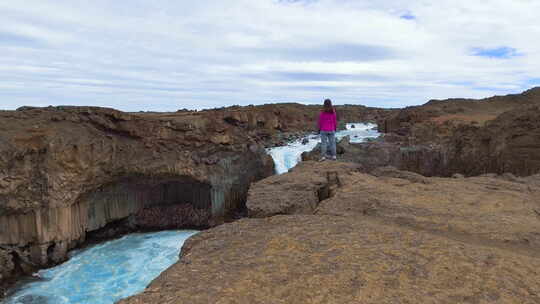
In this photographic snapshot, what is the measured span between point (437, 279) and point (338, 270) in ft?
2.54

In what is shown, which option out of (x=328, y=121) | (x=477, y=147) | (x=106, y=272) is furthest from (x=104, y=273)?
(x=477, y=147)

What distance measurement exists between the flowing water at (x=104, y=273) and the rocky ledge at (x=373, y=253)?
334 inches

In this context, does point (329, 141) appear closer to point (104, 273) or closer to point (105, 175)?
point (104, 273)

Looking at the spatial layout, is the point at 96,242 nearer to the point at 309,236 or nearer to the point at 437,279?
the point at 309,236

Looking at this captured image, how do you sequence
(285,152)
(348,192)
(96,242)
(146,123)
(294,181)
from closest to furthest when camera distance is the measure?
(348,192), (294,181), (96,242), (146,123), (285,152)

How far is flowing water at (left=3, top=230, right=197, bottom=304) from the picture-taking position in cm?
1166

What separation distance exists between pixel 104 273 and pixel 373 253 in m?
12.6

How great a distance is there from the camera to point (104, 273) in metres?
13.4

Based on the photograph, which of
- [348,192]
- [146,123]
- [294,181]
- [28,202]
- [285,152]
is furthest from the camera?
[285,152]

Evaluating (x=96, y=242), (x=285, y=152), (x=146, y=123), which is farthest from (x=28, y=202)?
(x=285, y=152)

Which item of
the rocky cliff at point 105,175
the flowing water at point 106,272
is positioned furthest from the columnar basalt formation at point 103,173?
the flowing water at point 106,272

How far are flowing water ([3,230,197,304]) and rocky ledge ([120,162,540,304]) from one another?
8496 mm

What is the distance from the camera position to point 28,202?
13.5 m

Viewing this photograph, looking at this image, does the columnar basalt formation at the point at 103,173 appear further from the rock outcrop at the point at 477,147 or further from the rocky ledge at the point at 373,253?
the rocky ledge at the point at 373,253
